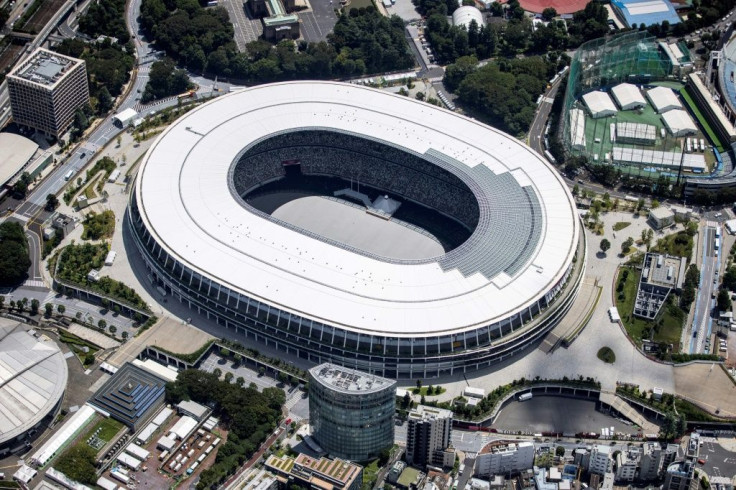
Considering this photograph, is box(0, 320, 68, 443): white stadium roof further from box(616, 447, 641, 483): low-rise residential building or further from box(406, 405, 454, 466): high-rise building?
box(616, 447, 641, 483): low-rise residential building

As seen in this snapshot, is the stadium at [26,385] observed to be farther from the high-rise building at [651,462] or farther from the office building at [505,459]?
the high-rise building at [651,462]

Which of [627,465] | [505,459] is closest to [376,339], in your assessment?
[505,459]

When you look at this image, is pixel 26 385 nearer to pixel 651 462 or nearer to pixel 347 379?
pixel 347 379

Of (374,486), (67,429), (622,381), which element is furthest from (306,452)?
(622,381)

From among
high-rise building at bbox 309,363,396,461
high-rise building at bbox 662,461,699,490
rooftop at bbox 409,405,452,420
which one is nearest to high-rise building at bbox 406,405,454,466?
rooftop at bbox 409,405,452,420

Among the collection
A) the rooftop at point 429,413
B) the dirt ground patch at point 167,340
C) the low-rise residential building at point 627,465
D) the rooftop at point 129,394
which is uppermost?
the dirt ground patch at point 167,340

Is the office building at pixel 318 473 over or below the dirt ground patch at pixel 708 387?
below

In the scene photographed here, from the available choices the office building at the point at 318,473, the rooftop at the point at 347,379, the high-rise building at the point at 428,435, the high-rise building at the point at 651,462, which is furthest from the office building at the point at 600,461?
the office building at the point at 318,473

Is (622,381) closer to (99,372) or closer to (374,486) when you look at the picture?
(374,486)
